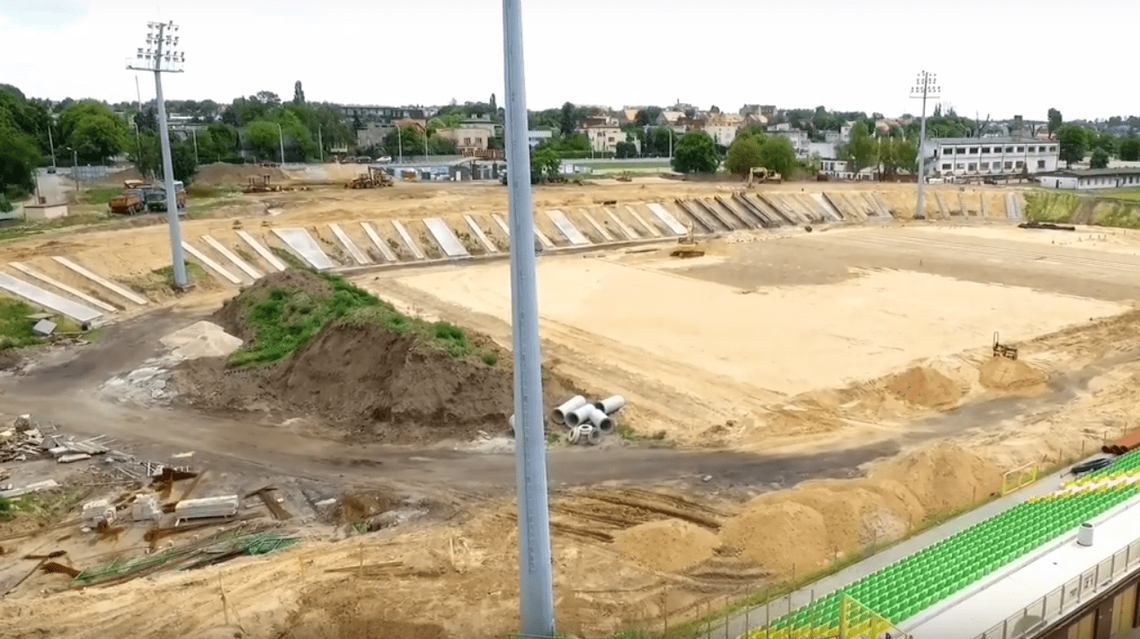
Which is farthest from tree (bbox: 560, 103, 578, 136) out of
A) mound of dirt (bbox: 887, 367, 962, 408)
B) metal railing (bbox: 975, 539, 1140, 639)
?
metal railing (bbox: 975, 539, 1140, 639)

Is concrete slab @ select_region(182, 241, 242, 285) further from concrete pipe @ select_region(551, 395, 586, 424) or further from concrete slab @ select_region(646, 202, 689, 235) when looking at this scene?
concrete slab @ select_region(646, 202, 689, 235)

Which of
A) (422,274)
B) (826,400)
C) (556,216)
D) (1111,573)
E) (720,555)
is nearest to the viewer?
(1111,573)

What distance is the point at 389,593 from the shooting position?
1239cm

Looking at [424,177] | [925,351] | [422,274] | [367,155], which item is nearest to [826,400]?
[925,351]

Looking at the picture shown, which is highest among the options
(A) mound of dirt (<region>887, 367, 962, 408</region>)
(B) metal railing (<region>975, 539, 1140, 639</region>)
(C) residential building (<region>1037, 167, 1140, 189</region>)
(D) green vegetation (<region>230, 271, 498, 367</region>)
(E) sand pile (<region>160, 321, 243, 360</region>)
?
(C) residential building (<region>1037, 167, 1140, 189</region>)

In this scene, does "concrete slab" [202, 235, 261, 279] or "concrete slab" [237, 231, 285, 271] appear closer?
"concrete slab" [202, 235, 261, 279]

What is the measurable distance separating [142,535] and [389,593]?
5.60m

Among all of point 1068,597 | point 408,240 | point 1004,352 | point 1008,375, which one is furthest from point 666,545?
point 408,240

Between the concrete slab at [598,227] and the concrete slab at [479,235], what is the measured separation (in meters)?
7.55

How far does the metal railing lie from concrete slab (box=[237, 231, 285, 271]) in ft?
124

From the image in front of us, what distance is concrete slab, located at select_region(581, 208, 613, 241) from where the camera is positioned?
53.0 metres

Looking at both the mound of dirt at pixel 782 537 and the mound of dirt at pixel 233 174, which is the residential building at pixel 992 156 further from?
the mound of dirt at pixel 782 537

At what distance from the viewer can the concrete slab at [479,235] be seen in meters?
48.9

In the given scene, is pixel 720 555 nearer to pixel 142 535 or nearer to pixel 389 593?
pixel 389 593
